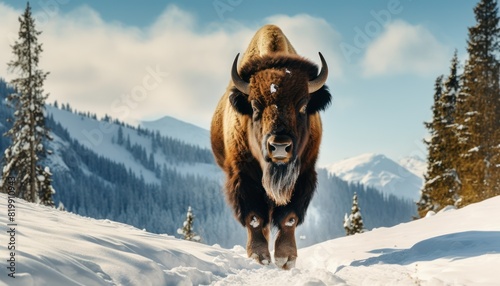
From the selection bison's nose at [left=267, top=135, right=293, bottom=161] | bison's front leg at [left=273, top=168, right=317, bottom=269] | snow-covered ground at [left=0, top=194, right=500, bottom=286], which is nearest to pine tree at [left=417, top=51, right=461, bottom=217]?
snow-covered ground at [left=0, top=194, right=500, bottom=286]

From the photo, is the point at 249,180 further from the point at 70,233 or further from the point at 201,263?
the point at 70,233

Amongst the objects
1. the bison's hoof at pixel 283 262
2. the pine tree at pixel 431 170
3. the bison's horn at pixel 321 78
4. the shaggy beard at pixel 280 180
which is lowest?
the bison's hoof at pixel 283 262

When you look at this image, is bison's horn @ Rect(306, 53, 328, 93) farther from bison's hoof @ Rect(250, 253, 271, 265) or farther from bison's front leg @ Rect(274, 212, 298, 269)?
bison's hoof @ Rect(250, 253, 271, 265)

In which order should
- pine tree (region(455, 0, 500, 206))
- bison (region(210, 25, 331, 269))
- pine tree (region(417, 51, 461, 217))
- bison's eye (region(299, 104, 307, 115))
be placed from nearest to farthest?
bison (region(210, 25, 331, 269)) < bison's eye (region(299, 104, 307, 115)) < pine tree (region(455, 0, 500, 206)) < pine tree (region(417, 51, 461, 217))

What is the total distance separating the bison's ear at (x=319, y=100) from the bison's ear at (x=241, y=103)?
Result: 113 cm

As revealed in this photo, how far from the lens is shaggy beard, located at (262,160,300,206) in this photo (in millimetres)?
6820

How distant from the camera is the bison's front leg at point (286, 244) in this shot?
7414 mm

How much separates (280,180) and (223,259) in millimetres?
1511

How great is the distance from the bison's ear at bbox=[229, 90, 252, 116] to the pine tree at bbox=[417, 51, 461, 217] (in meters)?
21.5

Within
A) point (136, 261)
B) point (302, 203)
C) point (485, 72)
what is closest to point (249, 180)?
point (302, 203)

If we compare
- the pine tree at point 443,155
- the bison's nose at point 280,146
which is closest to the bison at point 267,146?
the bison's nose at point 280,146

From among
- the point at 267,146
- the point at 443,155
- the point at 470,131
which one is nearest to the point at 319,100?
the point at 267,146

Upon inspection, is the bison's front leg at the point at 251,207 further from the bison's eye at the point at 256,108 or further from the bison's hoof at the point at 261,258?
the bison's eye at the point at 256,108

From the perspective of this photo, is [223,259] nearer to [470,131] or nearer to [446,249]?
[446,249]
